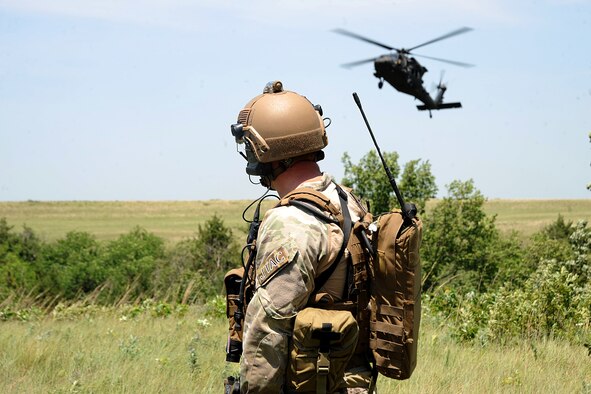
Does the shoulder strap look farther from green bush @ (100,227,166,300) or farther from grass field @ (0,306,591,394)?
green bush @ (100,227,166,300)

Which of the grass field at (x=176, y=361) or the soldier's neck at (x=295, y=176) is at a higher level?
the soldier's neck at (x=295, y=176)

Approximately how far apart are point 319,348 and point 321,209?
0.58 metres

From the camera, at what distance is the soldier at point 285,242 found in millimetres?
3146

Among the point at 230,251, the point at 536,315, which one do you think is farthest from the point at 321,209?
the point at 230,251

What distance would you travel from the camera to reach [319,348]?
3162 millimetres

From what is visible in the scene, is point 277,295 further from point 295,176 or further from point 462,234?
point 462,234

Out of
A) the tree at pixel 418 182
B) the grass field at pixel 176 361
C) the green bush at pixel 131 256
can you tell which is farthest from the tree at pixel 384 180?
the grass field at pixel 176 361

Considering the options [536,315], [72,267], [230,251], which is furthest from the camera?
[72,267]

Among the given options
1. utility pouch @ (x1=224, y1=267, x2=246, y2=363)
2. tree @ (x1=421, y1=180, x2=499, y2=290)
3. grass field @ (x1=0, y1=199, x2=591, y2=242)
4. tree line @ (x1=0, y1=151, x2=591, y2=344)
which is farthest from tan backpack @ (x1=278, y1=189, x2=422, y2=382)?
grass field @ (x1=0, y1=199, x2=591, y2=242)

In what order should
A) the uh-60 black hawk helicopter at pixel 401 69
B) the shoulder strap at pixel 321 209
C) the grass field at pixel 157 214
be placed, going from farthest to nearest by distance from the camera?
1. the grass field at pixel 157 214
2. the uh-60 black hawk helicopter at pixel 401 69
3. the shoulder strap at pixel 321 209

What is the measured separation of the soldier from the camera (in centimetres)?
315

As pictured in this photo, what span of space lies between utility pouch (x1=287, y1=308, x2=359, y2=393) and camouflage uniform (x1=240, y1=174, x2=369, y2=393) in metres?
0.05

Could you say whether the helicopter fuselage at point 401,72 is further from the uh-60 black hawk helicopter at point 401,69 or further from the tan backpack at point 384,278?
the tan backpack at point 384,278

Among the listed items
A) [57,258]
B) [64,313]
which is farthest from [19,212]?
[64,313]
